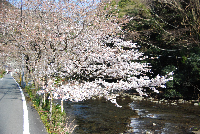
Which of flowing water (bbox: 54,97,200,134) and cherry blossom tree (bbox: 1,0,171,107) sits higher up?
cherry blossom tree (bbox: 1,0,171,107)

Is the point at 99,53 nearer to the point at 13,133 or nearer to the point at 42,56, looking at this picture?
the point at 42,56

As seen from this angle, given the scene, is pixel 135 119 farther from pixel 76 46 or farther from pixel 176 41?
pixel 176 41

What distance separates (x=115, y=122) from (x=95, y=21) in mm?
6463

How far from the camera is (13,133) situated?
6.42 m

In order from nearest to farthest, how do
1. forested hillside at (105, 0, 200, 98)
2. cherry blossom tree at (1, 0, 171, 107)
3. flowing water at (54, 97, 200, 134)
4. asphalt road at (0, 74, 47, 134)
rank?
asphalt road at (0, 74, 47, 134)
cherry blossom tree at (1, 0, 171, 107)
flowing water at (54, 97, 200, 134)
forested hillside at (105, 0, 200, 98)

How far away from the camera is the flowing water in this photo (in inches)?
415

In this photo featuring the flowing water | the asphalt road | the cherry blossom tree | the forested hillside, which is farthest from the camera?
the forested hillside

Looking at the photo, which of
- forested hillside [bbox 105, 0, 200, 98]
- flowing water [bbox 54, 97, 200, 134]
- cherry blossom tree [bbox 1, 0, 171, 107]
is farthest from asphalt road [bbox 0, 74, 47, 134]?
forested hillside [bbox 105, 0, 200, 98]

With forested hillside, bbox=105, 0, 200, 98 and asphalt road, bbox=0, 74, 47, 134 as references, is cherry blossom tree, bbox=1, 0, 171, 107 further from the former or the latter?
forested hillside, bbox=105, 0, 200, 98

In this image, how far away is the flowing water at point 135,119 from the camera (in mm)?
10535

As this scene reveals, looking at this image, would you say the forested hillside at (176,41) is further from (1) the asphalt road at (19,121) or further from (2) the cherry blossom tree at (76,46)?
(1) the asphalt road at (19,121)

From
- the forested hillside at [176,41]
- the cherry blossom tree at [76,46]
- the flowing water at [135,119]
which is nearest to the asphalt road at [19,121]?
the cherry blossom tree at [76,46]

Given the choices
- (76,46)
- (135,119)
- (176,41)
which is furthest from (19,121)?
(176,41)

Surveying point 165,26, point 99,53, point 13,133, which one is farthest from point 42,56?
point 165,26
